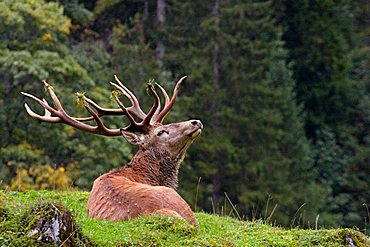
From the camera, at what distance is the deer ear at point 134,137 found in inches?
401

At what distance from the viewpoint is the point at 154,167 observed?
10273 millimetres

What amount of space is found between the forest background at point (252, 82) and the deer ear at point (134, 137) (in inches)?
620

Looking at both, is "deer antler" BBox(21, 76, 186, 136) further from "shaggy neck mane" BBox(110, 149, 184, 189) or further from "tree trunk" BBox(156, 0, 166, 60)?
"tree trunk" BBox(156, 0, 166, 60)

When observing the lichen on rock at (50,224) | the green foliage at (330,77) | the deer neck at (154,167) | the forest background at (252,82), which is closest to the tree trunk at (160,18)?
the forest background at (252,82)

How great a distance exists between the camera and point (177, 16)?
3975cm

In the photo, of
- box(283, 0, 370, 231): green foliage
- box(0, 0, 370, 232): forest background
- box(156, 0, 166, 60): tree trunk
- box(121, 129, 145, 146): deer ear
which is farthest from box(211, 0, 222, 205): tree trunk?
box(121, 129, 145, 146): deer ear

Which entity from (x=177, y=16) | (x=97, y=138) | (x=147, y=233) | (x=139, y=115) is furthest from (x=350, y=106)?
(x=147, y=233)

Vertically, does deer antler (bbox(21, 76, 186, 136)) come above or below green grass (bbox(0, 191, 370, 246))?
above

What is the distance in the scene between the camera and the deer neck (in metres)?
10.1

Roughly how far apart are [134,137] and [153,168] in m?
0.42

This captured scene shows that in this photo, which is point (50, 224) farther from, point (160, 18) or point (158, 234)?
point (160, 18)

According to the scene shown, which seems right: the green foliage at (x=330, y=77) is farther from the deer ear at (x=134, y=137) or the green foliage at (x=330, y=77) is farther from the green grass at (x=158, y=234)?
the green grass at (x=158, y=234)

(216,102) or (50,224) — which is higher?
(50,224)

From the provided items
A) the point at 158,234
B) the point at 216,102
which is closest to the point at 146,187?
the point at 158,234
